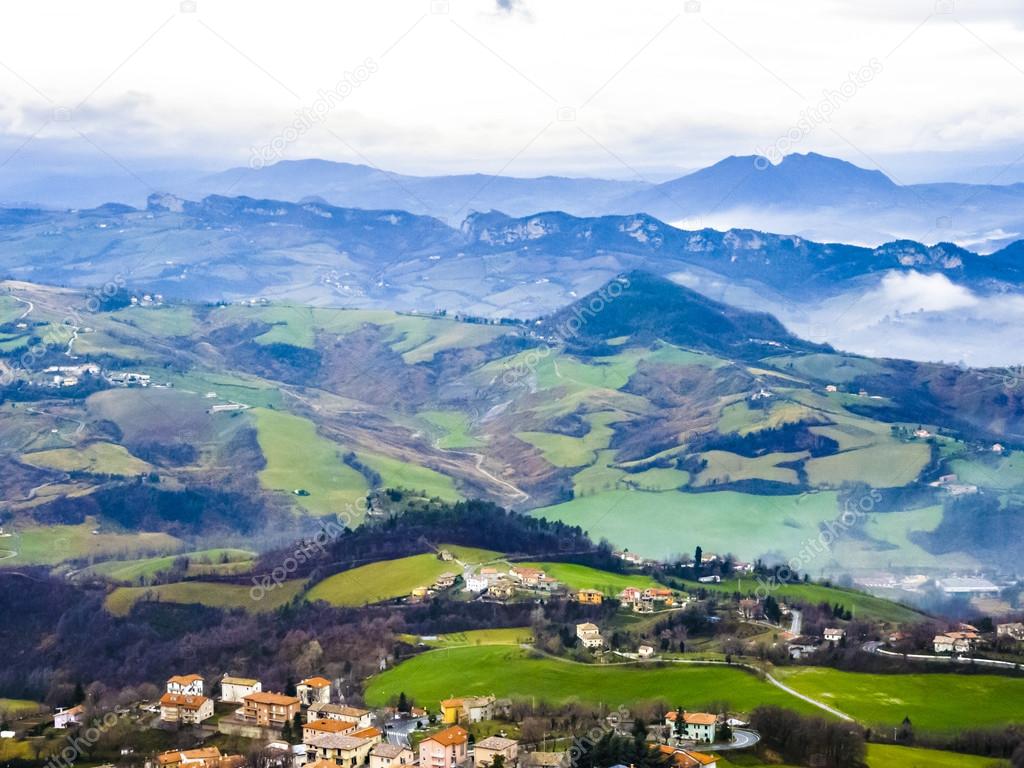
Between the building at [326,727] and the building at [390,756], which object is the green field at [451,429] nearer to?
the building at [326,727]

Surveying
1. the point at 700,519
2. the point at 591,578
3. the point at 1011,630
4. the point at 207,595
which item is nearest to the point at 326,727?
the point at 591,578

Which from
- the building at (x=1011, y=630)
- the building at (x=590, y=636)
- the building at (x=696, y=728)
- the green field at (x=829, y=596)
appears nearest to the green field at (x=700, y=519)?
the green field at (x=829, y=596)

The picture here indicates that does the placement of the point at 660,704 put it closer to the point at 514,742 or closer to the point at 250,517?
the point at 514,742

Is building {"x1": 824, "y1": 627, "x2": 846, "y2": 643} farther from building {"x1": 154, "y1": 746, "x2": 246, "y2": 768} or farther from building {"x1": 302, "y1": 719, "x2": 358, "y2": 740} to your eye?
building {"x1": 154, "y1": 746, "x2": 246, "y2": 768}

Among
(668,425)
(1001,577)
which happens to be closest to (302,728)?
(1001,577)

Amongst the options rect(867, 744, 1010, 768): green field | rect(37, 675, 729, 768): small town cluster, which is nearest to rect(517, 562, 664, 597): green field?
rect(37, 675, 729, 768): small town cluster

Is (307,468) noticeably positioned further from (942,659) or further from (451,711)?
(942,659)
